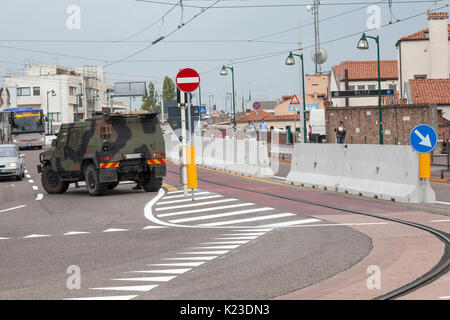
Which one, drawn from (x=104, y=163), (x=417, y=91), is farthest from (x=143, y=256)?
(x=417, y=91)

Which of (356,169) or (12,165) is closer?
(356,169)

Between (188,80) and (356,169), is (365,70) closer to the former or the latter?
(356,169)

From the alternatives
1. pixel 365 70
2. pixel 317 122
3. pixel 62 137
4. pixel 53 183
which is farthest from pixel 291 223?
pixel 365 70

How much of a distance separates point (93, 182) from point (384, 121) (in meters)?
28.0

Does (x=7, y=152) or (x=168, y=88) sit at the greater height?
(x=168, y=88)

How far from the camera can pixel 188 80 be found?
1802cm

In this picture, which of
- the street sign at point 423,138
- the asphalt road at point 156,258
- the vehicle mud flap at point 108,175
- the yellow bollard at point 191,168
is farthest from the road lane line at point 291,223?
Result: the vehicle mud flap at point 108,175

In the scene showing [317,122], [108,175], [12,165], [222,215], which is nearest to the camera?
[222,215]

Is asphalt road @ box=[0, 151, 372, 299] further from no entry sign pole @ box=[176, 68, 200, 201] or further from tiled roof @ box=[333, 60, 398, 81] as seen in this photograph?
tiled roof @ box=[333, 60, 398, 81]

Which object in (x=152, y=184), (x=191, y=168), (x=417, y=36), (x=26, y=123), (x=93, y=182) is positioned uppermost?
(x=417, y=36)

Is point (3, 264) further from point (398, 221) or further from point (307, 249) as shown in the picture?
point (398, 221)

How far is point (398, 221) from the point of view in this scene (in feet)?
41.4

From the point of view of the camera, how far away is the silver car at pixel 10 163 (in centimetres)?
2839

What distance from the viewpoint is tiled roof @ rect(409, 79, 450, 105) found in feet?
203
